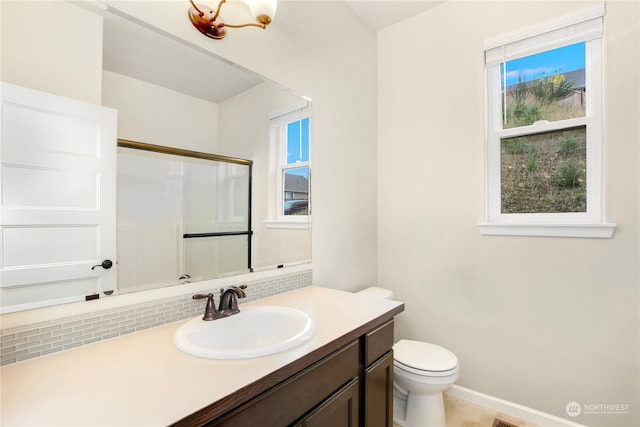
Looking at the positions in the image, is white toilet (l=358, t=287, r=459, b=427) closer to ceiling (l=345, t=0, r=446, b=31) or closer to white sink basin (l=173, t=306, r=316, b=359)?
white sink basin (l=173, t=306, r=316, b=359)

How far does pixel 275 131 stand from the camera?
1.67 meters

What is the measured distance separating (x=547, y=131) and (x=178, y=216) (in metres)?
2.06

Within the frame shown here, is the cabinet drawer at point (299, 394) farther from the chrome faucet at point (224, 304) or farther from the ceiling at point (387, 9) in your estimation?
the ceiling at point (387, 9)

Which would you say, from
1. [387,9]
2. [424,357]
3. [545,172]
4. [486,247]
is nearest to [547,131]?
[545,172]

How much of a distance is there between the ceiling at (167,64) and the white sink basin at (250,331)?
0.91 m

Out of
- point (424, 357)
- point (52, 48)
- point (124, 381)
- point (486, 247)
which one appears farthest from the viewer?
point (486, 247)

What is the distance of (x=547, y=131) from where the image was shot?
184cm

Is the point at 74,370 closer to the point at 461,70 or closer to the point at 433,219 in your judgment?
the point at 433,219

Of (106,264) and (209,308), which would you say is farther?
(209,308)

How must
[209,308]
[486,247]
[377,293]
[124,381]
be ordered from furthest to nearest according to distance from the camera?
[377,293], [486,247], [209,308], [124,381]

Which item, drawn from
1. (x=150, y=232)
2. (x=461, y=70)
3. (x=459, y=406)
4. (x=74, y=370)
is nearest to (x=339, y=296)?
(x=150, y=232)

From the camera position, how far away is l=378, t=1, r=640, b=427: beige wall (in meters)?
1.60

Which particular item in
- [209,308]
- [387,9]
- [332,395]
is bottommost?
[332,395]

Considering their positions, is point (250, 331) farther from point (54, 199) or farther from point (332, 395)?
point (54, 199)
